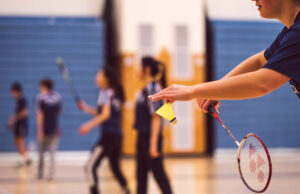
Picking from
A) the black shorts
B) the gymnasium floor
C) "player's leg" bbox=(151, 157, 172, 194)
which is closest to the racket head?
"player's leg" bbox=(151, 157, 172, 194)

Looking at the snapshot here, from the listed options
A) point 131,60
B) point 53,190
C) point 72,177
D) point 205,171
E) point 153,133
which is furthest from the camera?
point 131,60

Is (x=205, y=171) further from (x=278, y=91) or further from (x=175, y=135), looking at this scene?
(x=278, y=91)

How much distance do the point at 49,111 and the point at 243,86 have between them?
7.26 m

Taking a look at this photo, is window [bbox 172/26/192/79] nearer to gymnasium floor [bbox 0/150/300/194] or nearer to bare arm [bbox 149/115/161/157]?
gymnasium floor [bbox 0/150/300/194]

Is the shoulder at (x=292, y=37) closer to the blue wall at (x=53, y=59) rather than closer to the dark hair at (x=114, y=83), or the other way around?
the dark hair at (x=114, y=83)

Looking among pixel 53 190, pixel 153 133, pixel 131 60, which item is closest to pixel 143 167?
pixel 153 133

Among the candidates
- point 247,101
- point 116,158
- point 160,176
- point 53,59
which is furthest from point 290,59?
point 247,101

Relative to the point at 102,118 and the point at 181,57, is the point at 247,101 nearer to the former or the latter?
the point at 181,57

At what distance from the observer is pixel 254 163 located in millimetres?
2297

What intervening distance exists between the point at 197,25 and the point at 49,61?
434 cm

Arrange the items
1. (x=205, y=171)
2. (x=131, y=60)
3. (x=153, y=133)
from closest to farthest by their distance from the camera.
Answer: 1. (x=153, y=133)
2. (x=205, y=171)
3. (x=131, y=60)

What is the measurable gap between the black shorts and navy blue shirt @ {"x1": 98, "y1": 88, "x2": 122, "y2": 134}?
537cm

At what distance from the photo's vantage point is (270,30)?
13.1 meters

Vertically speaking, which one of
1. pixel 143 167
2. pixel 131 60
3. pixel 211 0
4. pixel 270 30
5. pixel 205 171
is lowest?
pixel 205 171
